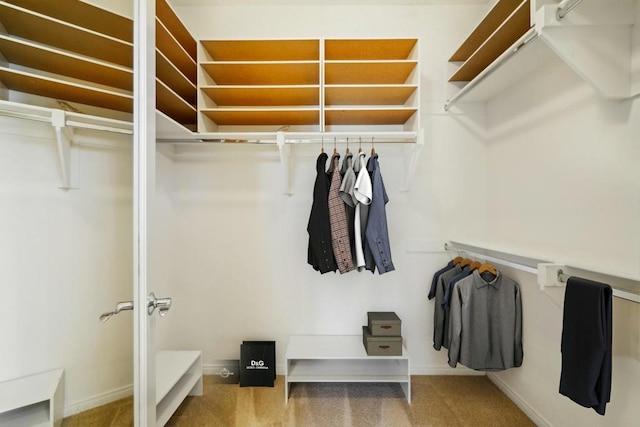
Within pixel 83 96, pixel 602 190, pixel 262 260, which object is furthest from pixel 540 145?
pixel 83 96

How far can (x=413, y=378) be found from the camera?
7.33 ft

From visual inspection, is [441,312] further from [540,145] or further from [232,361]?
[232,361]

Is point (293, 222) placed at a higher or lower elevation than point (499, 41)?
lower

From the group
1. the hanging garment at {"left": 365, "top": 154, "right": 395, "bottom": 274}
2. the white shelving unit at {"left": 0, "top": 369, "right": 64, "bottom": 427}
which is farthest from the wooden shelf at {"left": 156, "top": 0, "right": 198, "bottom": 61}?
the white shelving unit at {"left": 0, "top": 369, "right": 64, "bottom": 427}

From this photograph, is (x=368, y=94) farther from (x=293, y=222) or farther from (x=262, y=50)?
(x=293, y=222)

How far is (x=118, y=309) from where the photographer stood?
97 centimetres

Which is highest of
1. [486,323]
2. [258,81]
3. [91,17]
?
[258,81]

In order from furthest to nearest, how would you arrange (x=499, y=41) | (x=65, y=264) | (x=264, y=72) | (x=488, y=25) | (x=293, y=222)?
1. (x=293, y=222)
2. (x=264, y=72)
3. (x=488, y=25)
4. (x=499, y=41)
5. (x=65, y=264)

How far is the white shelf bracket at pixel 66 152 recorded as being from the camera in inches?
29.3

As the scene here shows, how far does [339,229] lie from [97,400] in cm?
140

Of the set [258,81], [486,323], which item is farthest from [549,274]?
[258,81]

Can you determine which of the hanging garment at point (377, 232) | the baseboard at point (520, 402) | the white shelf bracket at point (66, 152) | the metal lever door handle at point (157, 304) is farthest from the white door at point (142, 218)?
the baseboard at point (520, 402)

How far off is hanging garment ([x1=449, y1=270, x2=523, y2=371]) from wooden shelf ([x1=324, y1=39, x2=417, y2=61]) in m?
1.56

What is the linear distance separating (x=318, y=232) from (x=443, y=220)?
3.41ft
